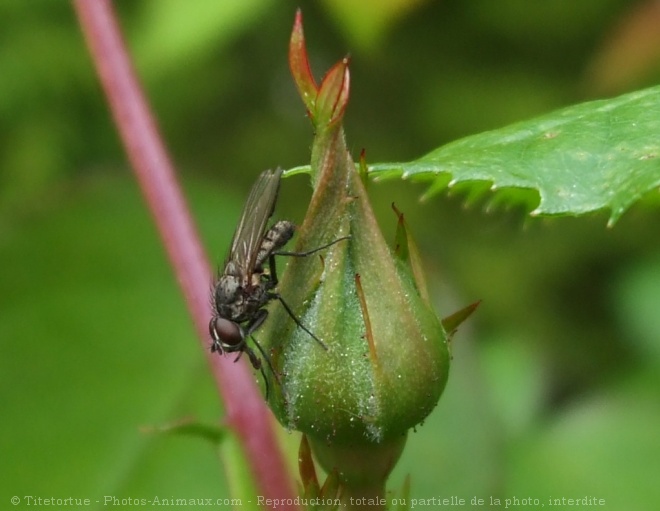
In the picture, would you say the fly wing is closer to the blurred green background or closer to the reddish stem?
the reddish stem

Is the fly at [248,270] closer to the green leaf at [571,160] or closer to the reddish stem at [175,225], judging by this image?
the reddish stem at [175,225]

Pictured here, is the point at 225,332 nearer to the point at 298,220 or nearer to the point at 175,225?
the point at 175,225

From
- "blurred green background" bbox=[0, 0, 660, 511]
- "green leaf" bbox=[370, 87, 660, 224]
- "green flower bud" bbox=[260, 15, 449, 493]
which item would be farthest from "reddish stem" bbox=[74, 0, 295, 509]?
"green leaf" bbox=[370, 87, 660, 224]

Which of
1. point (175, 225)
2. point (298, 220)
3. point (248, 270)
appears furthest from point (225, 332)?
point (298, 220)

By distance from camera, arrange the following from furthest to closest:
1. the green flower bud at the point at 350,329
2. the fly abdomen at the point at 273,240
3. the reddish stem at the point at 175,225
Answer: the fly abdomen at the point at 273,240, the reddish stem at the point at 175,225, the green flower bud at the point at 350,329

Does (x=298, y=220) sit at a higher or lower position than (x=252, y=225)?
lower

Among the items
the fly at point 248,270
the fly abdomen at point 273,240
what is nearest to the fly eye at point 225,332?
the fly at point 248,270
